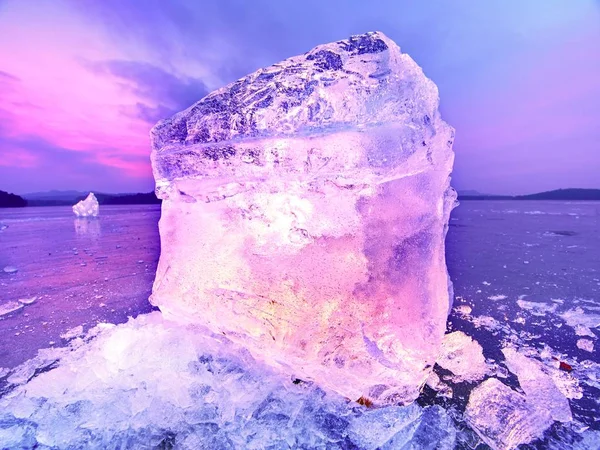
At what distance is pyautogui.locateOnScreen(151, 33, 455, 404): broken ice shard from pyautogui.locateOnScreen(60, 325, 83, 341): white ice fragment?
105 centimetres

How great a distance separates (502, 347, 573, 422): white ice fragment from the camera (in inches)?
61.4

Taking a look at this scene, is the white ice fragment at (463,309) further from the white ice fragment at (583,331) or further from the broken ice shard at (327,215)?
the broken ice shard at (327,215)

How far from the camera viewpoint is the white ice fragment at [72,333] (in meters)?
2.38

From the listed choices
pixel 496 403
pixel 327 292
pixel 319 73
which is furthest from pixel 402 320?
pixel 319 73

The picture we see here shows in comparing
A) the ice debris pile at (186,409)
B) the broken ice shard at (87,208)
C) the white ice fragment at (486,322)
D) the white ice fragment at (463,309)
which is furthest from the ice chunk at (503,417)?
the broken ice shard at (87,208)

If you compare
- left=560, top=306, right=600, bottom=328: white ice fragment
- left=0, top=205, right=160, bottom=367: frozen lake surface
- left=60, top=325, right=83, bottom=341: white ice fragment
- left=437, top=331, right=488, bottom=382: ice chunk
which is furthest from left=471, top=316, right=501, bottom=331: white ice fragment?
left=60, top=325, right=83, bottom=341: white ice fragment

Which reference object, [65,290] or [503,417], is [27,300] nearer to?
[65,290]

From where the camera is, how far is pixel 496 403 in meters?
1.58

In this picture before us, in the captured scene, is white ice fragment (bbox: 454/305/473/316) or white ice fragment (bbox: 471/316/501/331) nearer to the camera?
white ice fragment (bbox: 471/316/501/331)

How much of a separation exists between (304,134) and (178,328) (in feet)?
5.09

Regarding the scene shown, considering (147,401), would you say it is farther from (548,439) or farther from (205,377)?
(548,439)

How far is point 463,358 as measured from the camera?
2055mm

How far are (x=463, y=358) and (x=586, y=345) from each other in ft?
3.16

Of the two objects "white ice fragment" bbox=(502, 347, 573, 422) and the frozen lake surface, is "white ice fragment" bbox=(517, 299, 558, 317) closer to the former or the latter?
"white ice fragment" bbox=(502, 347, 573, 422)
